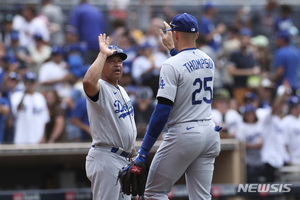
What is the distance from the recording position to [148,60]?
12.0 metres

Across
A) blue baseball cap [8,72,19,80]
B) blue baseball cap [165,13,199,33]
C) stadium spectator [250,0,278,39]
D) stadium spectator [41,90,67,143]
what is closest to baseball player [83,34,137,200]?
blue baseball cap [165,13,199,33]

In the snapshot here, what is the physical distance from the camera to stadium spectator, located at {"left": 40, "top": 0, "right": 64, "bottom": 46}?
13.1 m

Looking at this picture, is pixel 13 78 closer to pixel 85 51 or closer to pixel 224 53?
pixel 85 51

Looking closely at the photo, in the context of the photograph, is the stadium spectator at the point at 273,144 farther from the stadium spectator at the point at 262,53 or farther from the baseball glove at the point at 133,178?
the baseball glove at the point at 133,178

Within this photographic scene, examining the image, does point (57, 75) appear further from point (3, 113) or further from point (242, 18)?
point (242, 18)

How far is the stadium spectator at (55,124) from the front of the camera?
9648mm

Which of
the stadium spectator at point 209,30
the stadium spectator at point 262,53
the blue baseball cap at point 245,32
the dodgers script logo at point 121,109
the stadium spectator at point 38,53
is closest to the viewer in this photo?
the dodgers script logo at point 121,109

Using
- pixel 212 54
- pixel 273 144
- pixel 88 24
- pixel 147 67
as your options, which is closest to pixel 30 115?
pixel 147 67

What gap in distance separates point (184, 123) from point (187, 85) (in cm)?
33

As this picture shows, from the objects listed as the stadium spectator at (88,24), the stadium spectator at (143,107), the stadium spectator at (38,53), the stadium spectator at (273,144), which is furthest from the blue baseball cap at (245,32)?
the stadium spectator at (38,53)

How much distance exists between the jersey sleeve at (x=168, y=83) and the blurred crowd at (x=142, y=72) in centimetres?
401

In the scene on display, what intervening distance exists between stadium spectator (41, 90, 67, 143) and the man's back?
4.47 metres

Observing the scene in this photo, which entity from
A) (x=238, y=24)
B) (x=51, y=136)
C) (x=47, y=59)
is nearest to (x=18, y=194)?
(x=51, y=136)

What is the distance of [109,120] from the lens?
18.5 feet
